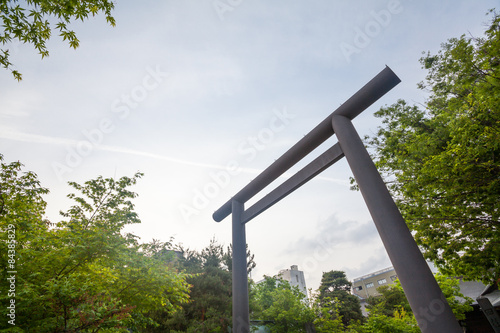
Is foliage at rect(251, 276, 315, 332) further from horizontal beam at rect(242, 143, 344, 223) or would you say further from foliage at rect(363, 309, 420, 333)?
horizontal beam at rect(242, 143, 344, 223)

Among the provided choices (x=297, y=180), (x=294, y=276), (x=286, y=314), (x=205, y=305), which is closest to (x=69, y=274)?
(x=297, y=180)

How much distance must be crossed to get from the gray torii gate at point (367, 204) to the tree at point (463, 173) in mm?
3286

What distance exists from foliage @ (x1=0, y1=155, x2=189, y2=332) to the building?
159 ft

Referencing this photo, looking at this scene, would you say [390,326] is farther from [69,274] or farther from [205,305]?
[69,274]

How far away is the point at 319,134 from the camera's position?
373cm

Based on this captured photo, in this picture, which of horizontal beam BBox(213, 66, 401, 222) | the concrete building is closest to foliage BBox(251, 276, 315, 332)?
horizontal beam BBox(213, 66, 401, 222)

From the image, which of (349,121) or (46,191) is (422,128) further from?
(46,191)

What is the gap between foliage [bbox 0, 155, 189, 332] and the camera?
135 inches

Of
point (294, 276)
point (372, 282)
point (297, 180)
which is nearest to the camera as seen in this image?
point (297, 180)

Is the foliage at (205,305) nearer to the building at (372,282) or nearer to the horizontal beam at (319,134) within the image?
the horizontal beam at (319,134)

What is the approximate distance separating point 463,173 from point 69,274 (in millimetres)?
8478

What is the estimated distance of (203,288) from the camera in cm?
1104

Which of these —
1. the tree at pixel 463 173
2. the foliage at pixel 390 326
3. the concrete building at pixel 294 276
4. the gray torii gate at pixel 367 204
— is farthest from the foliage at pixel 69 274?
the concrete building at pixel 294 276

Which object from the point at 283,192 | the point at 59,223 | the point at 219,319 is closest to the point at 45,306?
the point at 59,223
